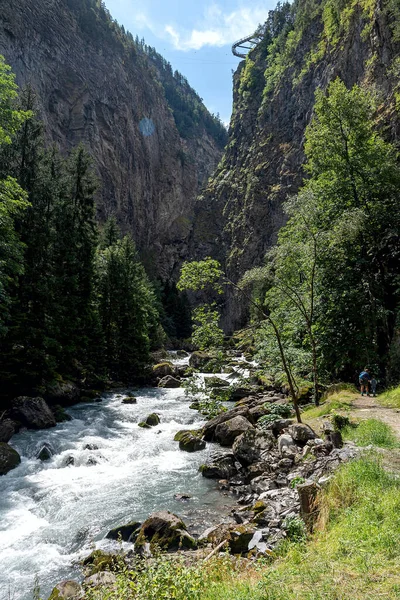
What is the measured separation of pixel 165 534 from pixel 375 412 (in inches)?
338

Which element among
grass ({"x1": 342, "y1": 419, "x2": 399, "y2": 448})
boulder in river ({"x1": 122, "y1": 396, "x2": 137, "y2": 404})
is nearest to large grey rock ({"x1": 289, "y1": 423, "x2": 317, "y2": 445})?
grass ({"x1": 342, "y1": 419, "x2": 399, "y2": 448})

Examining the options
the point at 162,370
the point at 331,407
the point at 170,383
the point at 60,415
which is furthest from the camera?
the point at 162,370

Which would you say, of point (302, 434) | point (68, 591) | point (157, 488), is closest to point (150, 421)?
point (157, 488)

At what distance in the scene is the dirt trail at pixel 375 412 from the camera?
11504mm

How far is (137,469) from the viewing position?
14.0 metres

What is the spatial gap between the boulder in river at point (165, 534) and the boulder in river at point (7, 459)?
22.4ft

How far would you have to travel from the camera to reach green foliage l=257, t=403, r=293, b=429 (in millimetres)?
15078

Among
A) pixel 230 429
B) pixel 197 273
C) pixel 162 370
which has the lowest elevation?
pixel 162 370

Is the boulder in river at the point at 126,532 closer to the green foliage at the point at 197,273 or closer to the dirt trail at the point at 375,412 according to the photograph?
the green foliage at the point at 197,273

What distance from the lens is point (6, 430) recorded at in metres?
15.6

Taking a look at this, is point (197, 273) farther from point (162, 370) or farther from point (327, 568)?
point (162, 370)

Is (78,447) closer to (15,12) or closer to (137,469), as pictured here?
(137,469)

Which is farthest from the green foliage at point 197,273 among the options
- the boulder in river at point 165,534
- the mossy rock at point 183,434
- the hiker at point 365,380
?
the hiker at point 365,380

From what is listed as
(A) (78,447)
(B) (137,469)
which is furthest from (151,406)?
(B) (137,469)
